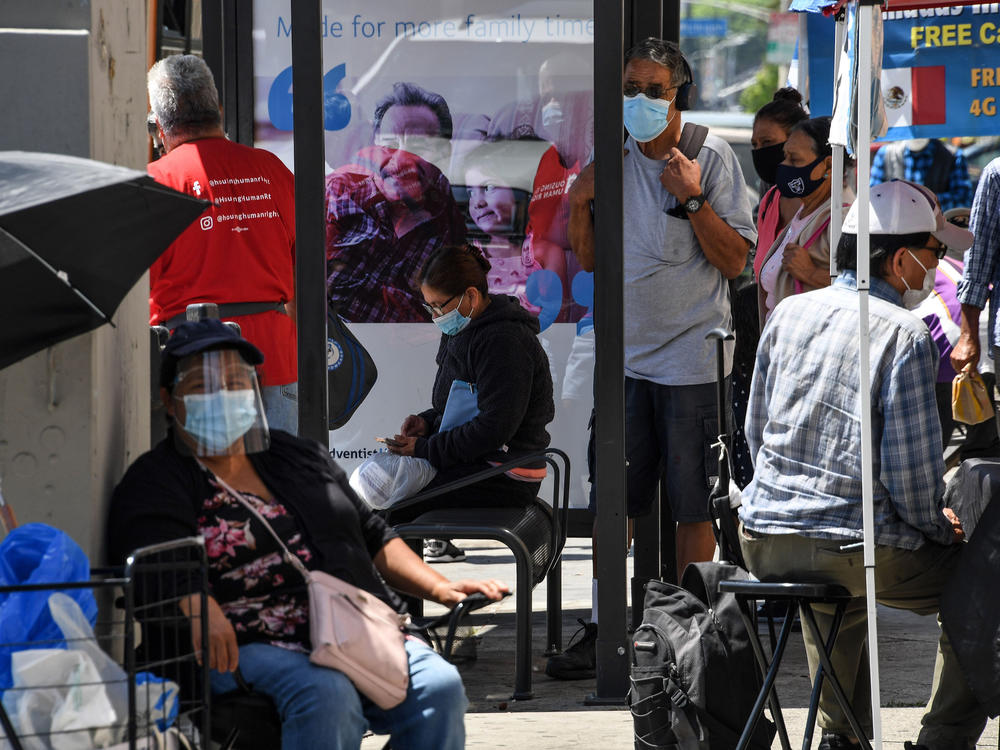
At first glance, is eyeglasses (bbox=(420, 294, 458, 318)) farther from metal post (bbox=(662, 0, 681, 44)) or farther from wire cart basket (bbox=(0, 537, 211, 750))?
wire cart basket (bbox=(0, 537, 211, 750))

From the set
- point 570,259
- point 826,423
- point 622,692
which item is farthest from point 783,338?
point 570,259

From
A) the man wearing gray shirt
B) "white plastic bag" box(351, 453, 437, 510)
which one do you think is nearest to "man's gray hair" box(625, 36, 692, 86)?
the man wearing gray shirt

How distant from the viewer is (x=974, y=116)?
7.04 m

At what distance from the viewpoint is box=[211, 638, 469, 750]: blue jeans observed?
299 centimetres

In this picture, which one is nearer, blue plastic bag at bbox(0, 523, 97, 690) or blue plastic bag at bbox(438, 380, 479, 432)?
blue plastic bag at bbox(0, 523, 97, 690)

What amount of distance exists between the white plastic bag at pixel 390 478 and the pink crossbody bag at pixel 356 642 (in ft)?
5.53

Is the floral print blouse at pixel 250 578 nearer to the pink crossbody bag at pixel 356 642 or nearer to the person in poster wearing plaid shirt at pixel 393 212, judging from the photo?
the pink crossbody bag at pixel 356 642

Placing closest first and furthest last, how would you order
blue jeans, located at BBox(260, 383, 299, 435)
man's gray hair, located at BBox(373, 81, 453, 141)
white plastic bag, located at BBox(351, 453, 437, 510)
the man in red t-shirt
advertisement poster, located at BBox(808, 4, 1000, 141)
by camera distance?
1. white plastic bag, located at BBox(351, 453, 437, 510)
2. the man in red t-shirt
3. blue jeans, located at BBox(260, 383, 299, 435)
4. man's gray hair, located at BBox(373, 81, 453, 141)
5. advertisement poster, located at BBox(808, 4, 1000, 141)

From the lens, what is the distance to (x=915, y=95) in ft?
23.4

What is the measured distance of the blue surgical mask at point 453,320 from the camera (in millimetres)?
5098

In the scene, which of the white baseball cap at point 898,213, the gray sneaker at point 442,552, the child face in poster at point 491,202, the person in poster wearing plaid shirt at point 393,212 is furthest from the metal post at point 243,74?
the white baseball cap at point 898,213

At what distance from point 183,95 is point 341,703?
2.77 metres

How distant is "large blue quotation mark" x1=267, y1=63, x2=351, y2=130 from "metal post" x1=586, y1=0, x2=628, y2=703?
5.83 ft

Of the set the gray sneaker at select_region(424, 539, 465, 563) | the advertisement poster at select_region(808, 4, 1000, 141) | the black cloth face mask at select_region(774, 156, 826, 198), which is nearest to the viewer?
the black cloth face mask at select_region(774, 156, 826, 198)
